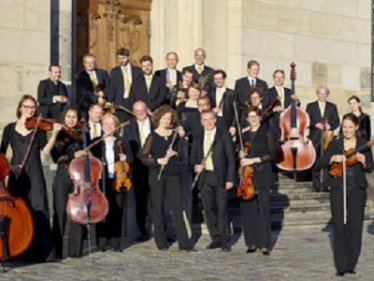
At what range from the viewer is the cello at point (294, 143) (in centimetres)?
1435

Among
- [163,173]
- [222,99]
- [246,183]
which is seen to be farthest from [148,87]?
[246,183]

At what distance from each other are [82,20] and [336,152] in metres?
6.95

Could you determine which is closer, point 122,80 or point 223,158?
point 223,158

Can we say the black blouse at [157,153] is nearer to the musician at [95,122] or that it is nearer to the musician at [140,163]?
the musician at [140,163]

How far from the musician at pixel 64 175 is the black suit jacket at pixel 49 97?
6.12 ft

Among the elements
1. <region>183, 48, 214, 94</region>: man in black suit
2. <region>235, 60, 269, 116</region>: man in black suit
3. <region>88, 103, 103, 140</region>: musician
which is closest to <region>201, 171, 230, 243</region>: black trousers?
Answer: <region>88, 103, 103, 140</region>: musician

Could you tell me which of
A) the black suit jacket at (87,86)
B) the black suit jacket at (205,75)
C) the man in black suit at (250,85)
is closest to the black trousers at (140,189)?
the black suit jacket at (87,86)

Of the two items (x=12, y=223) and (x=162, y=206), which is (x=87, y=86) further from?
(x=12, y=223)

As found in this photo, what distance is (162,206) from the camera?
38.3ft

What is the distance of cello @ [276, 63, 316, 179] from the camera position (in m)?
14.4

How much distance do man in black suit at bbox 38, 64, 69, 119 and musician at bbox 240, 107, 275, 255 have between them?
8.00ft

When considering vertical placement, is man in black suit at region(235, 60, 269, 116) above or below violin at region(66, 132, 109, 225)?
above

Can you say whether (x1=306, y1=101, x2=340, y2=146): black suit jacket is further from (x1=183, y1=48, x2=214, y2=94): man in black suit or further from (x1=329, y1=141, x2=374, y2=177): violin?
(x1=329, y1=141, x2=374, y2=177): violin

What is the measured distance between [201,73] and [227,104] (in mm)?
678
